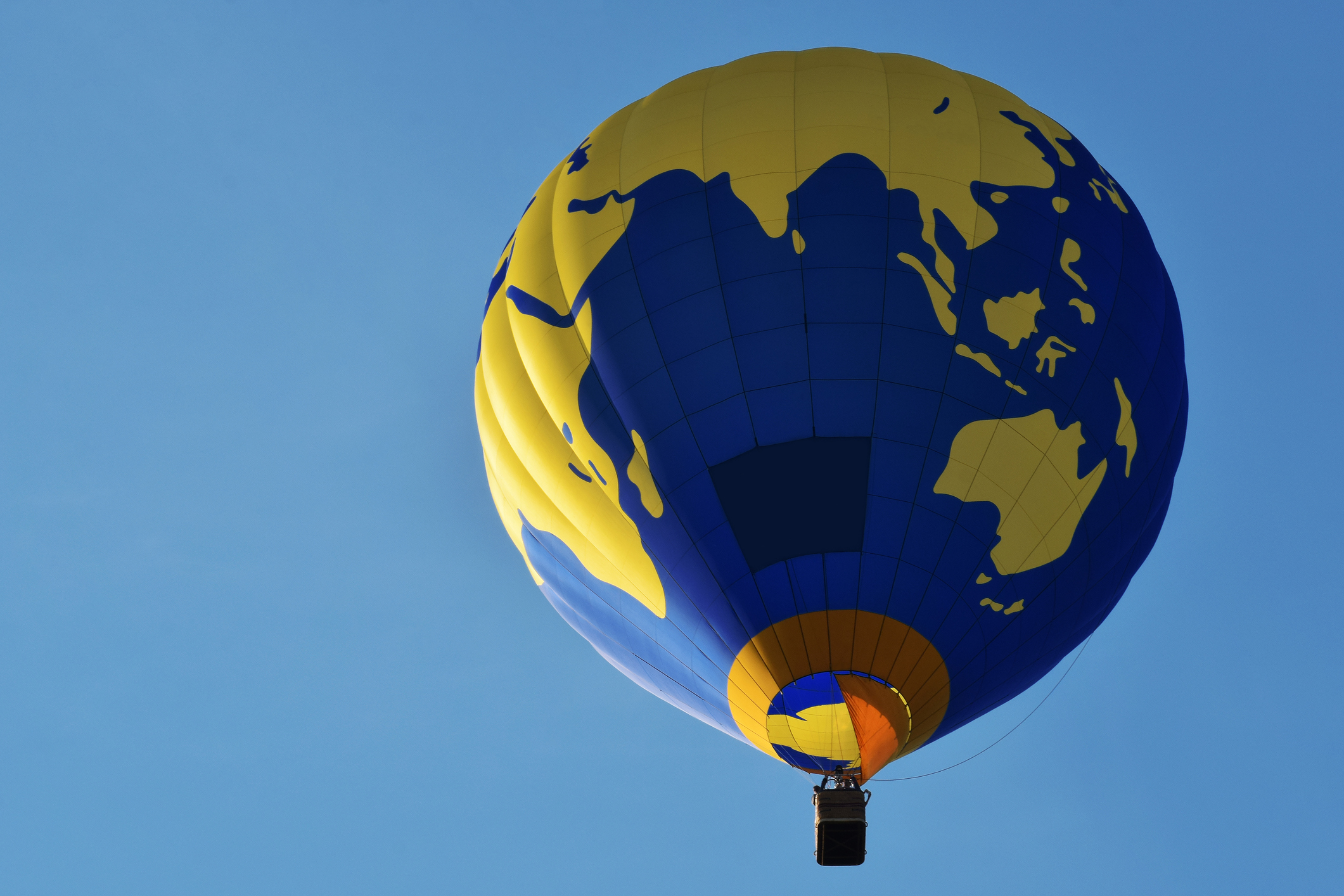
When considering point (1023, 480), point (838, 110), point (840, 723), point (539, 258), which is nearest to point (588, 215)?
point (539, 258)

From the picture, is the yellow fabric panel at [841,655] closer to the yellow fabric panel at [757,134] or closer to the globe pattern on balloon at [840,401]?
the globe pattern on balloon at [840,401]

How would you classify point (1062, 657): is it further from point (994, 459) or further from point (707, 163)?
point (707, 163)

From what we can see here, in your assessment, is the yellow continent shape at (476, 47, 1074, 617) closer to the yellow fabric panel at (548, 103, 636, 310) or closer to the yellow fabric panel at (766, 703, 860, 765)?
the yellow fabric panel at (548, 103, 636, 310)

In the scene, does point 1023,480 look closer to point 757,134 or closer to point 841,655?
point 841,655

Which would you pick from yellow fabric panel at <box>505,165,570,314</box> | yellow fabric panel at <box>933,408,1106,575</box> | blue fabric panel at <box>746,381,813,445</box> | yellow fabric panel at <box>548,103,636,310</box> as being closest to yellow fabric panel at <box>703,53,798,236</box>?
yellow fabric panel at <box>548,103,636,310</box>

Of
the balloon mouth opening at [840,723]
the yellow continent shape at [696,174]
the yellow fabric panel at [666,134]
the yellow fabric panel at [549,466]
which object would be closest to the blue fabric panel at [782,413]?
the yellow continent shape at [696,174]

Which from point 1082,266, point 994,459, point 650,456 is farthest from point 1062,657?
point 650,456
